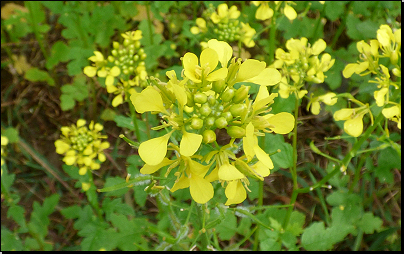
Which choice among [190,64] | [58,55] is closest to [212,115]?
[190,64]

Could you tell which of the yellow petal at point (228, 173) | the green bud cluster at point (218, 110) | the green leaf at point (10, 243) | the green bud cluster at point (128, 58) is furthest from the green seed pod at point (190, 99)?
the green leaf at point (10, 243)

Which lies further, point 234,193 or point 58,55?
point 58,55

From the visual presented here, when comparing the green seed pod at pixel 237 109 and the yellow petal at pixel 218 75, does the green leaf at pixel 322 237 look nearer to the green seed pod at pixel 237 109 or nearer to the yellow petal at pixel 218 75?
the green seed pod at pixel 237 109

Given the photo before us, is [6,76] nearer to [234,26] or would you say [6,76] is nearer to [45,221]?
[45,221]

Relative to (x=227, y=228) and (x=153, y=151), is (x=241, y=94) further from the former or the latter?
(x=227, y=228)

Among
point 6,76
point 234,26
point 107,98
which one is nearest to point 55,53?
point 107,98
